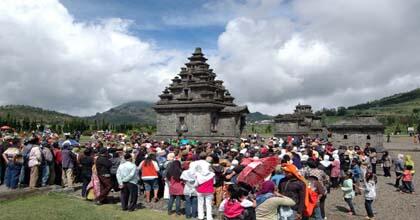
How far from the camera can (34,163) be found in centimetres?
1112

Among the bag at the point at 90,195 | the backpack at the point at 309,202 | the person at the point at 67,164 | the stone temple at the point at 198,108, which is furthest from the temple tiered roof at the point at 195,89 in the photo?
the backpack at the point at 309,202

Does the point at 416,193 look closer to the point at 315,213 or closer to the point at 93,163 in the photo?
the point at 315,213

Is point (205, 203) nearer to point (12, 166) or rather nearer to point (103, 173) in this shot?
point (103, 173)

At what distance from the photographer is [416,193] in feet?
42.5

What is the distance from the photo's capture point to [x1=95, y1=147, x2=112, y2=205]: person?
9.84 meters

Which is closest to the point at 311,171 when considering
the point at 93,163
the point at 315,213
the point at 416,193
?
the point at 315,213

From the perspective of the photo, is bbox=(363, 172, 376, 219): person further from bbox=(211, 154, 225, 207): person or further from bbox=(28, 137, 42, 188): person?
bbox=(28, 137, 42, 188): person

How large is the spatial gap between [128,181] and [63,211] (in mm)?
1891

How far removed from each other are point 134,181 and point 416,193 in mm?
10877

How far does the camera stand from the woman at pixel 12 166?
11484 millimetres

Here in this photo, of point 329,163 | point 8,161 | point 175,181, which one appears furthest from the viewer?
point 329,163

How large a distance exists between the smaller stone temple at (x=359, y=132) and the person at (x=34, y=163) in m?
20.1

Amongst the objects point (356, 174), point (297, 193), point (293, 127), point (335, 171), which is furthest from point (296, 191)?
point (293, 127)

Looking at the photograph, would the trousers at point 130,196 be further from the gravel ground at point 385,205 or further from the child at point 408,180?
the child at point 408,180
